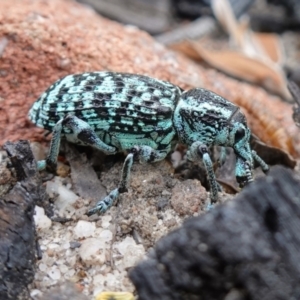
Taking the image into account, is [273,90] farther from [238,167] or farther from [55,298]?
[55,298]

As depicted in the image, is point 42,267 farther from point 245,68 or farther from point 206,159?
point 245,68

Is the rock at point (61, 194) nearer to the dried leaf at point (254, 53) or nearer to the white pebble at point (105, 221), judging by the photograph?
the white pebble at point (105, 221)

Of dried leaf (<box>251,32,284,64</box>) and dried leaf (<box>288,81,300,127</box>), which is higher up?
dried leaf (<box>288,81,300,127</box>)

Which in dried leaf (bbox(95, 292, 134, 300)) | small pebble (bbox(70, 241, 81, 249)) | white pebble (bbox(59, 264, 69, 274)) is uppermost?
dried leaf (bbox(95, 292, 134, 300))

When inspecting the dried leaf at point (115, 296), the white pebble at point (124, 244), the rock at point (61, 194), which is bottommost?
the rock at point (61, 194)

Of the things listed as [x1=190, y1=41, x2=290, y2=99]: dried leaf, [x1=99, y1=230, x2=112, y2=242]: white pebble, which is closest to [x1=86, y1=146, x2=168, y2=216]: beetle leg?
[x1=99, y1=230, x2=112, y2=242]: white pebble

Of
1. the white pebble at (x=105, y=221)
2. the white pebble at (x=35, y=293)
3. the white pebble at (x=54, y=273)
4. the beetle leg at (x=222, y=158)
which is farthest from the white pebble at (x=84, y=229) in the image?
the beetle leg at (x=222, y=158)

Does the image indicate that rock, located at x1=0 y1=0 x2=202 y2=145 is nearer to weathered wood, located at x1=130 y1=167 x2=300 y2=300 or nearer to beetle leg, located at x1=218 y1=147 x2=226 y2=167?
beetle leg, located at x1=218 y1=147 x2=226 y2=167
